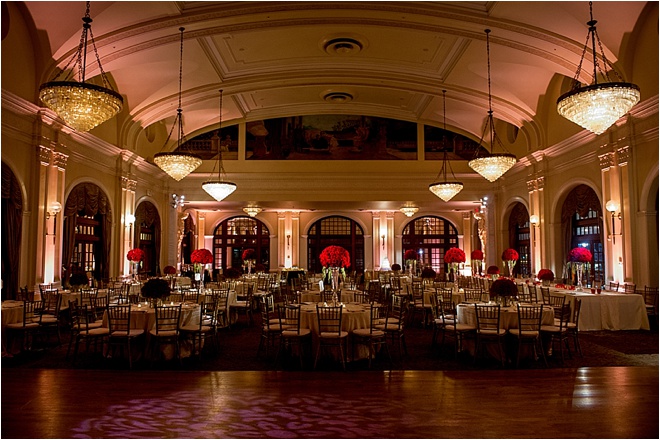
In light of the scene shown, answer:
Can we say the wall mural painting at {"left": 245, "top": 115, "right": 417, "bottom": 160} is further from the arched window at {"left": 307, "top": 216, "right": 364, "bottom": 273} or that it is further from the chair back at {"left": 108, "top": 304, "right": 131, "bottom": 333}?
the chair back at {"left": 108, "top": 304, "right": 131, "bottom": 333}

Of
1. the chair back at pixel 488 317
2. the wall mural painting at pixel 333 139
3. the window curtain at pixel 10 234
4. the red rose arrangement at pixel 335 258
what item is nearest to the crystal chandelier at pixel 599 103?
the chair back at pixel 488 317

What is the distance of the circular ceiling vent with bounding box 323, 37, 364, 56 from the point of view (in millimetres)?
10766

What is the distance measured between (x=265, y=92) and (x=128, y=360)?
10185 millimetres

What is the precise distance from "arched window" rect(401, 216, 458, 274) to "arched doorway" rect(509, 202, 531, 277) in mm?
5973

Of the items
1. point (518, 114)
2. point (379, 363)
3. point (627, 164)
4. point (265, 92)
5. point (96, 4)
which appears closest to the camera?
point (379, 363)

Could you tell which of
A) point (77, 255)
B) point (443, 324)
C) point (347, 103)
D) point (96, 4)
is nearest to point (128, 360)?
point (443, 324)

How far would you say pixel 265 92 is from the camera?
15.1 meters

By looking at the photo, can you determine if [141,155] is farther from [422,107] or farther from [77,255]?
[422,107]

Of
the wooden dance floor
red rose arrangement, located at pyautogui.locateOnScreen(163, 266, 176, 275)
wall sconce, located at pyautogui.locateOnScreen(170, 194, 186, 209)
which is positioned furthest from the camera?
wall sconce, located at pyautogui.locateOnScreen(170, 194, 186, 209)

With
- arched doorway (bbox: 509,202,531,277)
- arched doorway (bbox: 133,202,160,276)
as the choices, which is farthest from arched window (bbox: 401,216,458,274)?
arched doorway (bbox: 133,202,160,276)

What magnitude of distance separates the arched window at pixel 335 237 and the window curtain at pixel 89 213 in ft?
36.6

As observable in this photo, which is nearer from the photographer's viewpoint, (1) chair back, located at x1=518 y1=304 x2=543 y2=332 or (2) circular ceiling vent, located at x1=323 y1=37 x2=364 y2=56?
(1) chair back, located at x1=518 y1=304 x2=543 y2=332

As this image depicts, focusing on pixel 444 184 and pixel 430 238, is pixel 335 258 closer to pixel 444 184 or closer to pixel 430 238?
pixel 444 184

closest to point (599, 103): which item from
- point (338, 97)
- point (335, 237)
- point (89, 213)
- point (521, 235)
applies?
point (338, 97)
